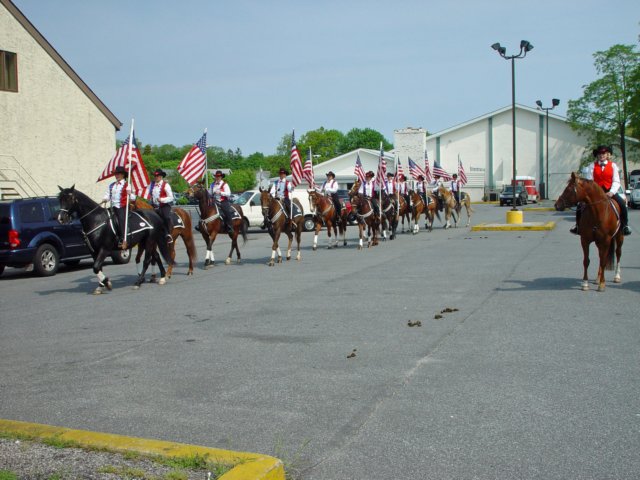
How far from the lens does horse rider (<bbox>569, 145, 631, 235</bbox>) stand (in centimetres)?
1232

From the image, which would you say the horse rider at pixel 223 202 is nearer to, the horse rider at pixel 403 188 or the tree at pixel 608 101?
the horse rider at pixel 403 188

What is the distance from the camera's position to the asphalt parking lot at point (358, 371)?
196 inches

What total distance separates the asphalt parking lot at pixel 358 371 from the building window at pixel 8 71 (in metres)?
17.8

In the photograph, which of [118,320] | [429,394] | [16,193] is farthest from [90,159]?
[429,394]

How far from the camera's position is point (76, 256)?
19.0 metres

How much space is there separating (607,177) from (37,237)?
545 inches

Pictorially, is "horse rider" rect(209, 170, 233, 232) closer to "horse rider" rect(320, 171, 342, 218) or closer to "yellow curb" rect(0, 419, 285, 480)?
"horse rider" rect(320, 171, 342, 218)

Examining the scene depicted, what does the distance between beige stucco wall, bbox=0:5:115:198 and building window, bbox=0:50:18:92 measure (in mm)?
196

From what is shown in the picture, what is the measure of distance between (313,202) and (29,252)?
8.79 metres

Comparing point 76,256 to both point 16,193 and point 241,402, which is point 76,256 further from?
point 241,402

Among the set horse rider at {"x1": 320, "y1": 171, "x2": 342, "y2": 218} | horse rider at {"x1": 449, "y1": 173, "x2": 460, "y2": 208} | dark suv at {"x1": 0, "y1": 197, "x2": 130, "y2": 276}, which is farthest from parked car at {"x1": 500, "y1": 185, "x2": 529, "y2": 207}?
dark suv at {"x1": 0, "y1": 197, "x2": 130, "y2": 276}

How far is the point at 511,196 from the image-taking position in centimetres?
6138

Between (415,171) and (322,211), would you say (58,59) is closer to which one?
(322,211)

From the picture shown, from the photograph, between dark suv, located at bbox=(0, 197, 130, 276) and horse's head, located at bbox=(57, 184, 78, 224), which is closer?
horse's head, located at bbox=(57, 184, 78, 224)
